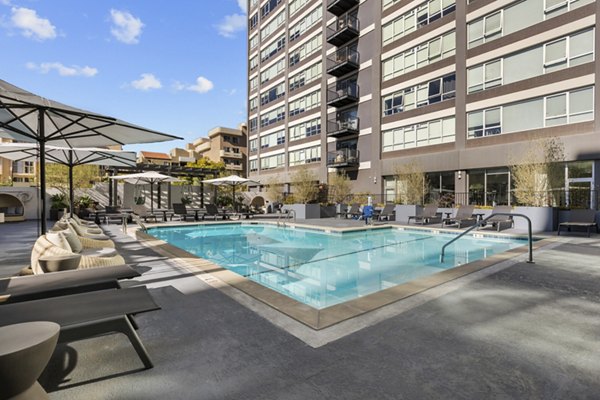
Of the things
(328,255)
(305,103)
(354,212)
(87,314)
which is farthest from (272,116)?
(87,314)

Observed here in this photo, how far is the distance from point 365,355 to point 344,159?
23.3 meters

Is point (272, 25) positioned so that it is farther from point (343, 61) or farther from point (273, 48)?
point (343, 61)

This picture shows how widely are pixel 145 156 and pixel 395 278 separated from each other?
227 ft

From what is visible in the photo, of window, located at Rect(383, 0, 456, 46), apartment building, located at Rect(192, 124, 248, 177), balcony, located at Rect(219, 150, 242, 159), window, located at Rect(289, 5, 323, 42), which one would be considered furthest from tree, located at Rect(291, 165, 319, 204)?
balcony, located at Rect(219, 150, 242, 159)

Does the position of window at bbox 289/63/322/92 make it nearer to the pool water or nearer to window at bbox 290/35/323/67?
window at bbox 290/35/323/67

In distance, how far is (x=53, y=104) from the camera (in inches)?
156

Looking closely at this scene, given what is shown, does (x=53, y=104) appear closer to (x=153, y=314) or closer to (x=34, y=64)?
(x=153, y=314)

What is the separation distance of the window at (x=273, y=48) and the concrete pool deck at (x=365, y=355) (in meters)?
35.7

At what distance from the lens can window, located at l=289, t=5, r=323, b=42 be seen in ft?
96.0

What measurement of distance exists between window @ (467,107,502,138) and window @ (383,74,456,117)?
211 centimetres

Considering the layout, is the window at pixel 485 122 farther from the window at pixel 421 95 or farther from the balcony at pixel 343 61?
the balcony at pixel 343 61

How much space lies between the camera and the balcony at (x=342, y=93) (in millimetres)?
25141

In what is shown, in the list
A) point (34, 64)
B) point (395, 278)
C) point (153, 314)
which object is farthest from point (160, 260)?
point (34, 64)

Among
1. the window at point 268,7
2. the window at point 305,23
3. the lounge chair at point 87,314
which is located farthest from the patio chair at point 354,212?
the window at point 268,7
